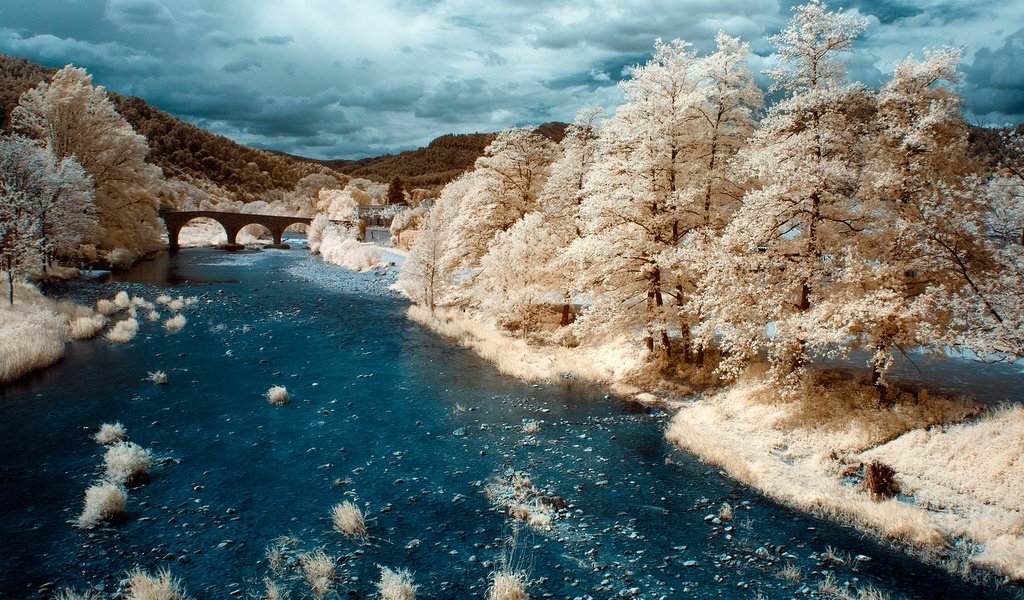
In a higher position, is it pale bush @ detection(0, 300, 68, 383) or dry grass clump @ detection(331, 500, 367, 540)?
pale bush @ detection(0, 300, 68, 383)

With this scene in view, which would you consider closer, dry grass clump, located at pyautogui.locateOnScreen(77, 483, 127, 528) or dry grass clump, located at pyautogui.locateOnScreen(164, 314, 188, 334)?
dry grass clump, located at pyautogui.locateOnScreen(77, 483, 127, 528)

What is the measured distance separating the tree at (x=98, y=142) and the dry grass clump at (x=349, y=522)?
50591 mm

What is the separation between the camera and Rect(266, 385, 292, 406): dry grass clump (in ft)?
65.0

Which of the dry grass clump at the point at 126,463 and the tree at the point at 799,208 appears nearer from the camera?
the dry grass clump at the point at 126,463

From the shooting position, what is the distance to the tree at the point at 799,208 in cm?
1542

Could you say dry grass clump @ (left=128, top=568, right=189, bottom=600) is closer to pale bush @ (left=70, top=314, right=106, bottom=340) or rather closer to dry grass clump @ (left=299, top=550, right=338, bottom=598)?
dry grass clump @ (left=299, top=550, right=338, bottom=598)

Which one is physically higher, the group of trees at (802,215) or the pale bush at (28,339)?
the group of trees at (802,215)

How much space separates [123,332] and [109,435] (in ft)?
46.7

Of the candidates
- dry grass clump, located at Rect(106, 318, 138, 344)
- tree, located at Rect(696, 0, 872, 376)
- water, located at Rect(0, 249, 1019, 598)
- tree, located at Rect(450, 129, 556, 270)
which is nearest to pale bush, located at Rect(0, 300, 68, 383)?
water, located at Rect(0, 249, 1019, 598)

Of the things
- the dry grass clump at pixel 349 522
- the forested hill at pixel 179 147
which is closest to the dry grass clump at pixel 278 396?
the dry grass clump at pixel 349 522

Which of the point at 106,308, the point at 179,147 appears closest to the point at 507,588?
the point at 106,308

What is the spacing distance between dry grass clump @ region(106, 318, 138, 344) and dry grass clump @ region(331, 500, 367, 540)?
21684 millimetres

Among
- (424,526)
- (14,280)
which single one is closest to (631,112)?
(424,526)

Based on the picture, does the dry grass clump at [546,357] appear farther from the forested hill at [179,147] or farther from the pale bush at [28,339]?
the forested hill at [179,147]
